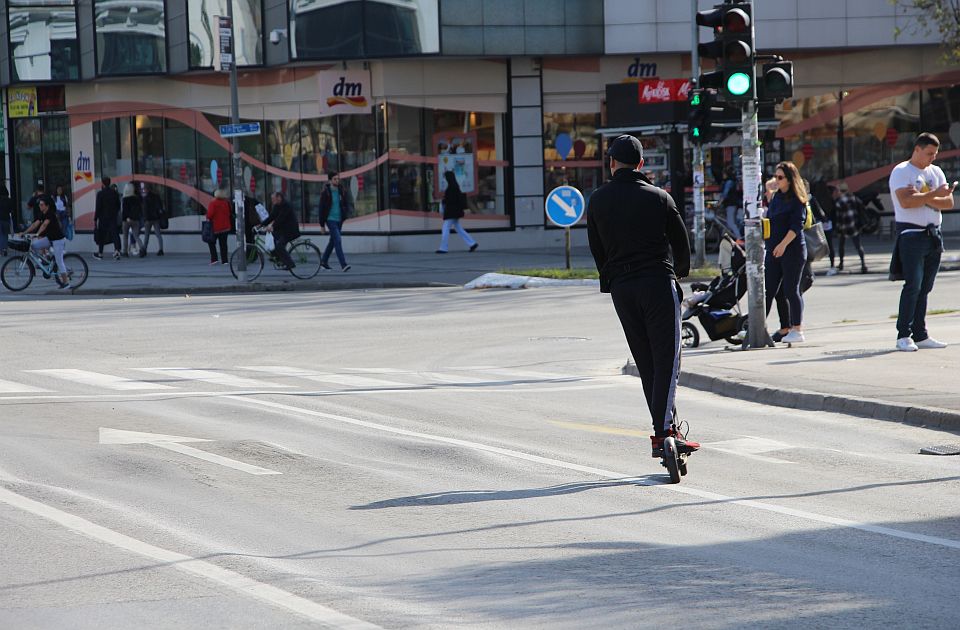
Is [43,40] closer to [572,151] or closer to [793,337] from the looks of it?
[572,151]

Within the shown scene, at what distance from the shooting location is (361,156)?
34750 mm

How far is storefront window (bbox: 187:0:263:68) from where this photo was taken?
117ft

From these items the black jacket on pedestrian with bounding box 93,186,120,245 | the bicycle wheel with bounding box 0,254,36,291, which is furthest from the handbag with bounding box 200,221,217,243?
Result: the bicycle wheel with bounding box 0,254,36,291

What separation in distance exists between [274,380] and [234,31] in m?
24.1

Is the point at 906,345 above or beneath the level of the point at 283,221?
beneath

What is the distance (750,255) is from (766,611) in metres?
9.52

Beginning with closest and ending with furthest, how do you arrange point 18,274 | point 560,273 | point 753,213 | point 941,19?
point 753,213
point 560,273
point 18,274
point 941,19

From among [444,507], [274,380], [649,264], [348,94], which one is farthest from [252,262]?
[444,507]

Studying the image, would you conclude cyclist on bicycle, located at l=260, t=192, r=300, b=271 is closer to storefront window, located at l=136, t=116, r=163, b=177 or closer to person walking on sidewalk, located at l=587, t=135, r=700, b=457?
storefront window, located at l=136, t=116, r=163, b=177

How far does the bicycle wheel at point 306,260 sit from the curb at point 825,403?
15310mm

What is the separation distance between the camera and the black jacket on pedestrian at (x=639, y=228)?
328 inches

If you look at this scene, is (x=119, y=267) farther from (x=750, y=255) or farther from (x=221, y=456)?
(x=221, y=456)

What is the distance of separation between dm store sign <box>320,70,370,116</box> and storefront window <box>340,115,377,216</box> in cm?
30

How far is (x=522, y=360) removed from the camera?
15516 mm
